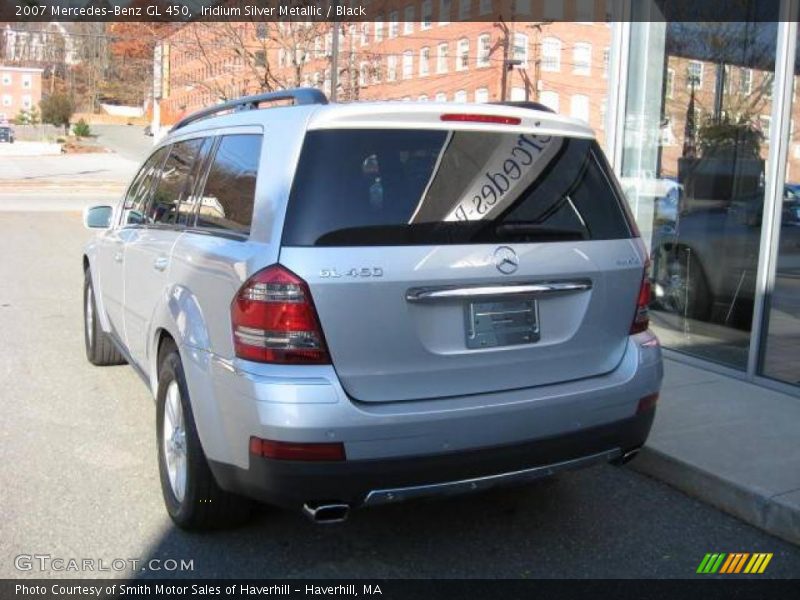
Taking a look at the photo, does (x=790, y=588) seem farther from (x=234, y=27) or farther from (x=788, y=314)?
(x=234, y=27)

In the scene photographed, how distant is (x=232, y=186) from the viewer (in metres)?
3.44

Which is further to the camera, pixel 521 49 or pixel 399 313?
pixel 521 49

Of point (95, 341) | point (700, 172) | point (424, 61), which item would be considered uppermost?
point (424, 61)

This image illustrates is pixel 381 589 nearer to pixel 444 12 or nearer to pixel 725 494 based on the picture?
pixel 725 494

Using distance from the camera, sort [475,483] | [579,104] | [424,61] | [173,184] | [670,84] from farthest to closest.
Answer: [424,61]
[579,104]
[670,84]
[173,184]
[475,483]

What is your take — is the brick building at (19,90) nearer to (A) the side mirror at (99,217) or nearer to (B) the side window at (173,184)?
(A) the side mirror at (99,217)

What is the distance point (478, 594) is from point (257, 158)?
189 centimetres

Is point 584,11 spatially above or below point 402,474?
above

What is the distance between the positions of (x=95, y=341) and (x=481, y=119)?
421cm

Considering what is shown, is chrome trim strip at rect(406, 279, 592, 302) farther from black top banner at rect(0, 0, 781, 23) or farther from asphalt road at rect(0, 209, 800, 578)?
black top banner at rect(0, 0, 781, 23)

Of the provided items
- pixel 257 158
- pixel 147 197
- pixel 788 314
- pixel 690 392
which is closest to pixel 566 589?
pixel 257 158

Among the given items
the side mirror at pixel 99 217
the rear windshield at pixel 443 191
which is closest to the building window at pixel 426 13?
the side mirror at pixel 99 217

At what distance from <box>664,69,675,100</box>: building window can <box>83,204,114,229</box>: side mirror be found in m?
4.93

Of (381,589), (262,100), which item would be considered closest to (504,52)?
(262,100)
